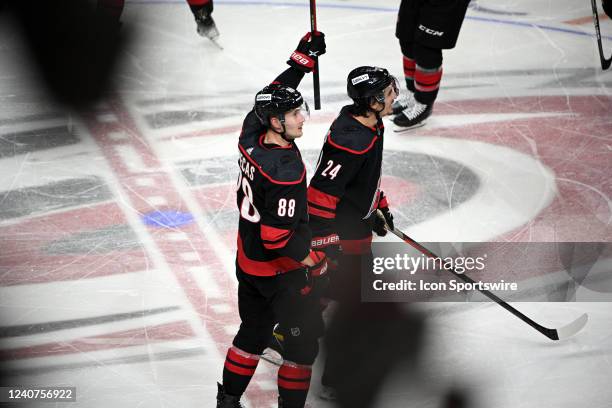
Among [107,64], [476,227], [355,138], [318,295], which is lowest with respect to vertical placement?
[107,64]

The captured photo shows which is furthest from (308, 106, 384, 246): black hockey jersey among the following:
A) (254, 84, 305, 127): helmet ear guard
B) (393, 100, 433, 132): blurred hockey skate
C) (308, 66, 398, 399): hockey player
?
(393, 100, 433, 132): blurred hockey skate

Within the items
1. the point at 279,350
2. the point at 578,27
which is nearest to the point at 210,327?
the point at 279,350

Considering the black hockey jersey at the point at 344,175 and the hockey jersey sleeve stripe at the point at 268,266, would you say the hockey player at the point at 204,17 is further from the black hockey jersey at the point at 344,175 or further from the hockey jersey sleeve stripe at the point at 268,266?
the hockey jersey sleeve stripe at the point at 268,266

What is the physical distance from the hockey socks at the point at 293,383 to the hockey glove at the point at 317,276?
256 mm

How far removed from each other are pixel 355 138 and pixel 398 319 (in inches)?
37.2

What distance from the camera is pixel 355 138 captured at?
3.12m

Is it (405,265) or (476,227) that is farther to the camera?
(476,227)

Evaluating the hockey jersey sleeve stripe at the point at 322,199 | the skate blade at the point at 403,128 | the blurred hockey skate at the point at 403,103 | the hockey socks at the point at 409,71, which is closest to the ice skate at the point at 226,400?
the hockey jersey sleeve stripe at the point at 322,199

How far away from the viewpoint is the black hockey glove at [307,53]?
3498 mm

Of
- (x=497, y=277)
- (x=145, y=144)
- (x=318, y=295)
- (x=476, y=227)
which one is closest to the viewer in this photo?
(x=318, y=295)

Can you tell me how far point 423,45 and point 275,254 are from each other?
8.01 ft

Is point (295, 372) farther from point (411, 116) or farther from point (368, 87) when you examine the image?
point (411, 116)

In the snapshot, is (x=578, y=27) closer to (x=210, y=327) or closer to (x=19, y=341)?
(x=210, y=327)

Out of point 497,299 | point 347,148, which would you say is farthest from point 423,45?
point 347,148
